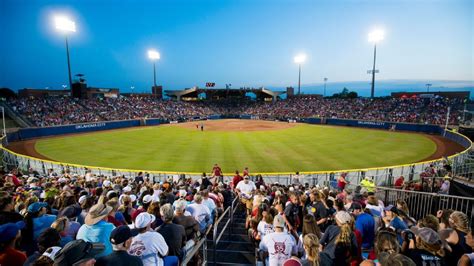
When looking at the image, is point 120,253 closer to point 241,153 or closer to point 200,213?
point 200,213

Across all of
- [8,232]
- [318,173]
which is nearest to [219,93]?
[318,173]

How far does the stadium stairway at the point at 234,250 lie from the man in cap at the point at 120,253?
2921 millimetres

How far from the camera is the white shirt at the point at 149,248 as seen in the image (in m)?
3.61

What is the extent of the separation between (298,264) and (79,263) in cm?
247

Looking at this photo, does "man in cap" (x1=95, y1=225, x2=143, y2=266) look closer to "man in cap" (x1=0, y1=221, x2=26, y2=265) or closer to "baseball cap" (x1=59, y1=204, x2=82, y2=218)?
"man in cap" (x1=0, y1=221, x2=26, y2=265)

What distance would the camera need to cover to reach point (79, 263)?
261 cm

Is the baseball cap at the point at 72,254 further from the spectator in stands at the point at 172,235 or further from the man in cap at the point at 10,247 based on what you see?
the spectator in stands at the point at 172,235

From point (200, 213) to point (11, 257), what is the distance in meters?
3.46

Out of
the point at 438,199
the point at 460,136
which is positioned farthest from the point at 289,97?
the point at 438,199

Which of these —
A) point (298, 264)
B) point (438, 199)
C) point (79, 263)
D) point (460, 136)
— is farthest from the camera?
point (460, 136)

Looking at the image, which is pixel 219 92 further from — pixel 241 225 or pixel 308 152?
pixel 241 225

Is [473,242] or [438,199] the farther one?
[438,199]

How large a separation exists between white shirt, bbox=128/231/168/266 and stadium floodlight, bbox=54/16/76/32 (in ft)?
196

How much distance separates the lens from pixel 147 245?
11.9 ft
